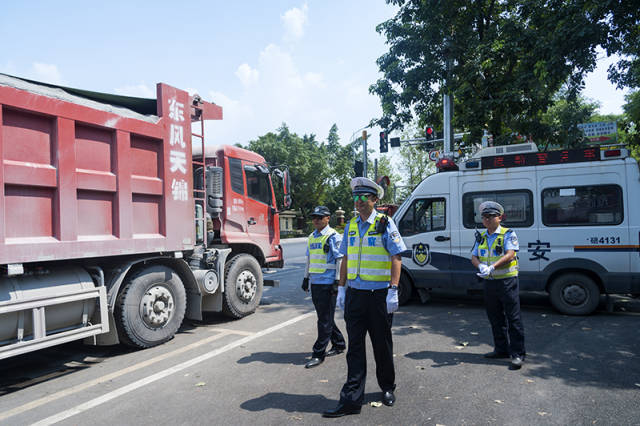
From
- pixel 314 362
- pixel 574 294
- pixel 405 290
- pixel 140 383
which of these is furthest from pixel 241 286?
pixel 574 294

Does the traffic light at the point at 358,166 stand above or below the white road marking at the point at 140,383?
above

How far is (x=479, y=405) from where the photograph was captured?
11.7 feet

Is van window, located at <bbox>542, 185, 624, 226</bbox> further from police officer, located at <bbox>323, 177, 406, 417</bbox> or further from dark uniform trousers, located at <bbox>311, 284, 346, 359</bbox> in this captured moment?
police officer, located at <bbox>323, 177, 406, 417</bbox>

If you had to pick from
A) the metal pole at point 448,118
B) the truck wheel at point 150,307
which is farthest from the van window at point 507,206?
the metal pole at point 448,118

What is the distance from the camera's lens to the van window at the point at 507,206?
7.04m

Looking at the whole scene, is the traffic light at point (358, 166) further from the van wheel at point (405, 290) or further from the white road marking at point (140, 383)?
the white road marking at point (140, 383)

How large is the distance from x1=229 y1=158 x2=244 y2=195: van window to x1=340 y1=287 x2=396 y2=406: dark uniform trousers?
398cm

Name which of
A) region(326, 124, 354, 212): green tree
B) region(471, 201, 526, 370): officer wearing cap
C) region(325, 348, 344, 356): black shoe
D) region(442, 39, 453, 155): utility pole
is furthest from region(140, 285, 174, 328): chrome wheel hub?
region(326, 124, 354, 212): green tree

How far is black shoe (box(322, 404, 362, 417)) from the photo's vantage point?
11.2 ft

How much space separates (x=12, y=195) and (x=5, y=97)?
0.90 meters

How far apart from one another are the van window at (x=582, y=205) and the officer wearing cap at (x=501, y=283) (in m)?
2.65

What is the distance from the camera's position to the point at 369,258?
368cm

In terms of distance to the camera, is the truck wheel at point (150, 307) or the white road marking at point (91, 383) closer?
the white road marking at point (91, 383)

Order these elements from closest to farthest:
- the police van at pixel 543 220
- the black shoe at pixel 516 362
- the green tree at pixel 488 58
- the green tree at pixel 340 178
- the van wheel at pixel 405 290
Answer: the black shoe at pixel 516 362 < the police van at pixel 543 220 < the van wheel at pixel 405 290 < the green tree at pixel 488 58 < the green tree at pixel 340 178
